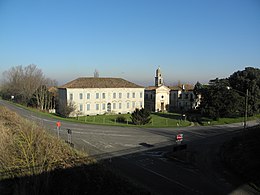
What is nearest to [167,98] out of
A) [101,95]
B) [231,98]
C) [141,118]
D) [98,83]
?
[101,95]

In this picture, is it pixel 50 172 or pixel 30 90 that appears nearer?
pixel 50 172

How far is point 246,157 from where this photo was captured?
15984 mm

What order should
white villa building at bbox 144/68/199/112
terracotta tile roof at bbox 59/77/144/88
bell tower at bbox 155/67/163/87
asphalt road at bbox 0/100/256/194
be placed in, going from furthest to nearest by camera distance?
bell tower at bbox 155/67/163/87 → white villa building at bbox 144/68/199/112 → terracotta tile roof at bbox 59/77/144/88 → asphalt road at bbox 0/100/256/194

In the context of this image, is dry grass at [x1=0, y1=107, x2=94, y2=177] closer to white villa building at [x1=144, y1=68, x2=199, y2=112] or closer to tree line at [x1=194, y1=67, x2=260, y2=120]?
tree line at [x1=194, y1=67, x2=260, y2=120]

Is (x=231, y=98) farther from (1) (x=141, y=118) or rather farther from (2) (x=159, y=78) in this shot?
(2) (x=159, y=78)

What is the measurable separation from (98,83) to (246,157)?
37.0 meters

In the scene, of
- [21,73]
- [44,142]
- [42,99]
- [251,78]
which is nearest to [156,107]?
[251,78]

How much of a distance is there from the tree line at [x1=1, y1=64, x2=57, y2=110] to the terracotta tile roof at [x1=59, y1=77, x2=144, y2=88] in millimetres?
6581

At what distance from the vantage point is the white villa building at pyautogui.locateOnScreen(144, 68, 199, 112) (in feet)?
192

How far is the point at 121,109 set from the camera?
164 ft

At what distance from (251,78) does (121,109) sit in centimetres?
3026

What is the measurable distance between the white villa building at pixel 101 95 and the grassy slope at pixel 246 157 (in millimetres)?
31415

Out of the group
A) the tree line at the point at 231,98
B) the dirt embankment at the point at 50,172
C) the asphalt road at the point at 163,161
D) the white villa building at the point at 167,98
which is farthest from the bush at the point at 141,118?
the dirt embankment at the point at 50,172

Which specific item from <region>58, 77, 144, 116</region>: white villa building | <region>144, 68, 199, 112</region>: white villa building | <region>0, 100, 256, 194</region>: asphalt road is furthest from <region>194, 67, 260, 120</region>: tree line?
<region>58, 77, 144, 116</region>: white villa building
